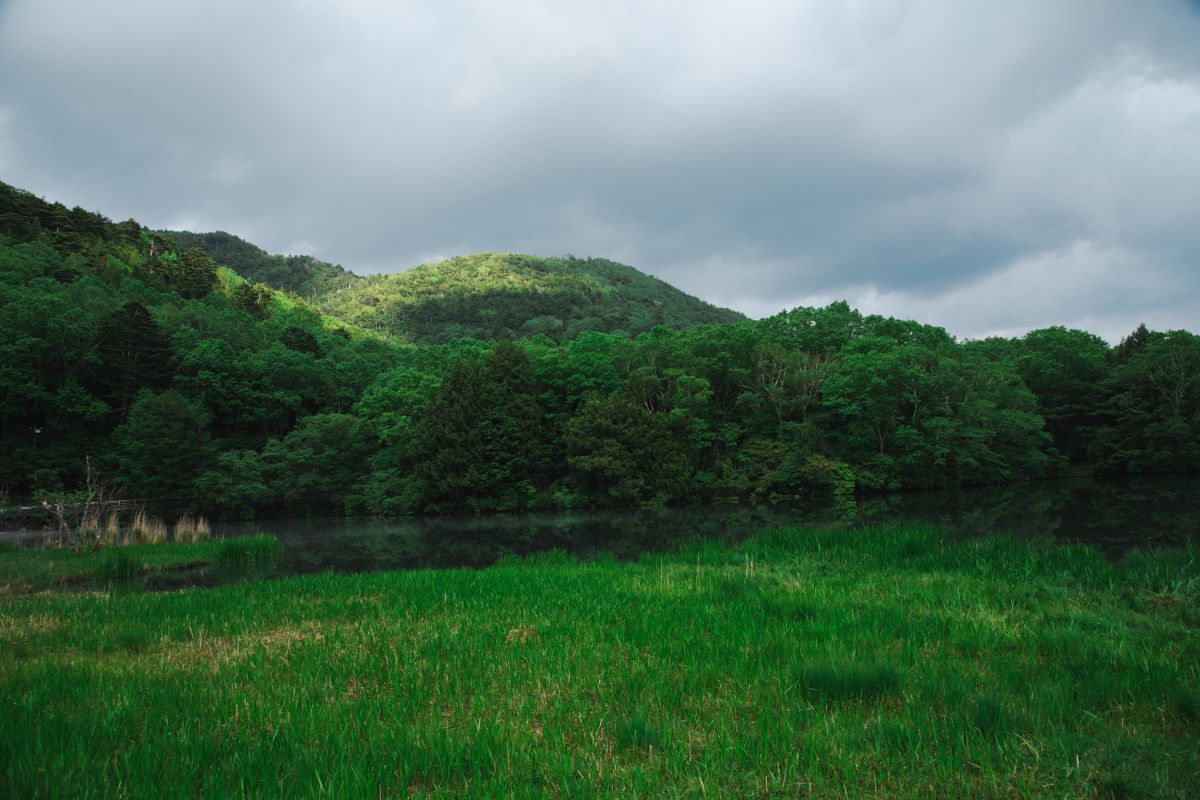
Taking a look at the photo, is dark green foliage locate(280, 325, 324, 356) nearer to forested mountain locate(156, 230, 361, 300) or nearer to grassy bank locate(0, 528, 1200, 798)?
grassy bank locate(0, 528, 1200, 798)

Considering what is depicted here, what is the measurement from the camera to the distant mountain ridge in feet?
413

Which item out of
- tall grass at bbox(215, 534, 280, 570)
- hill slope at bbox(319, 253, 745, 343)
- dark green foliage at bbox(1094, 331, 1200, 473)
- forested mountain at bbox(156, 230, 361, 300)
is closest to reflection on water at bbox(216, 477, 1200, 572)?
tall grass at bbox(215, 534, 280, 570)

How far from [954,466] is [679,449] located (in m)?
21.5

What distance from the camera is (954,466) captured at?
152 feet

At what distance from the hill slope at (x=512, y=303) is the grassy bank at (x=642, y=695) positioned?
101783 millimetres

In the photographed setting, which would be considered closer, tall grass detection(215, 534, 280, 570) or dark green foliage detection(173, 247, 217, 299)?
tall grass detection(215, 534, 280, 570)

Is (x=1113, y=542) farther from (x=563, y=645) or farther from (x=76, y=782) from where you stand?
(x=76, y=782)

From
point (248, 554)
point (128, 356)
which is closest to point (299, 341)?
point (128, 356)

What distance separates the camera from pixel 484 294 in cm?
14188

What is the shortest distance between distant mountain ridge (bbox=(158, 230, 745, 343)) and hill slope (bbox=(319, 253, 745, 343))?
231 mm

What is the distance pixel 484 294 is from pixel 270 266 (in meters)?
78.2

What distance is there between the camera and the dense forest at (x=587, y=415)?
147ft

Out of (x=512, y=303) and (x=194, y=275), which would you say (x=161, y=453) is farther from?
(x=512, y=303)

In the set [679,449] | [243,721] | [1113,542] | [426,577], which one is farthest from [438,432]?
[243,721]
